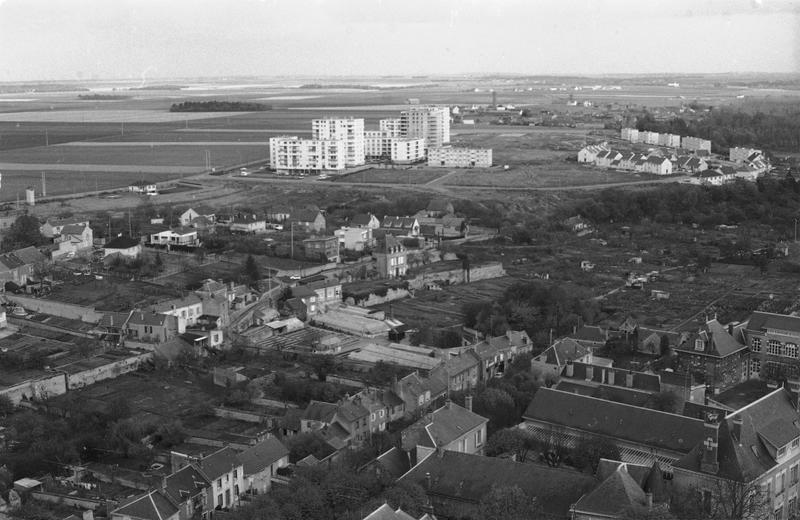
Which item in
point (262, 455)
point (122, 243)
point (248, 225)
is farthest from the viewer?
point (248, 225)

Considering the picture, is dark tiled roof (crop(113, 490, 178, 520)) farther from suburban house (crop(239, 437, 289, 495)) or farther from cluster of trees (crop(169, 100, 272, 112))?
cluster of trees (crop(169, 100, 272, 112))

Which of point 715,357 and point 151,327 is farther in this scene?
point 151,327

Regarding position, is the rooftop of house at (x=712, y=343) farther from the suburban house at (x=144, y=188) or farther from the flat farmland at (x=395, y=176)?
the suburban house at (x=144, y=188)

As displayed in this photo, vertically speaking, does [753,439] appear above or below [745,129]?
below

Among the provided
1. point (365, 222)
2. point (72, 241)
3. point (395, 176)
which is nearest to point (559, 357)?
point (365, 222)

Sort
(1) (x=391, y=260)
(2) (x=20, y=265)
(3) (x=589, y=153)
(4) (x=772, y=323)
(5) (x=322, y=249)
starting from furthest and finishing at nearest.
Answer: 1. (3) (x=589, y=153)
2. (5) (x=322, y=249)
3. (1) (x=391, y=260)
4. (2) (x=20, y=265)
5. (4) (x=772, y=323)

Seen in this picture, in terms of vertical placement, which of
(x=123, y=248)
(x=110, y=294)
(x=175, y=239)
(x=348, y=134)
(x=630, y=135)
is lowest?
(x=110, y=294)

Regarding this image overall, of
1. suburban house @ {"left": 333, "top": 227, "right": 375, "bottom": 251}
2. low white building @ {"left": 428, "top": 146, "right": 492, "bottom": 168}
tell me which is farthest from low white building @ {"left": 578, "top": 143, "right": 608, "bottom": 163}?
suburban house @ {"left": 333, "top": 227, "right": 375, "bottom": 251}

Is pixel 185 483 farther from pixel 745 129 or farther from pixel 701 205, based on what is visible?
Result: pixel 745 129
